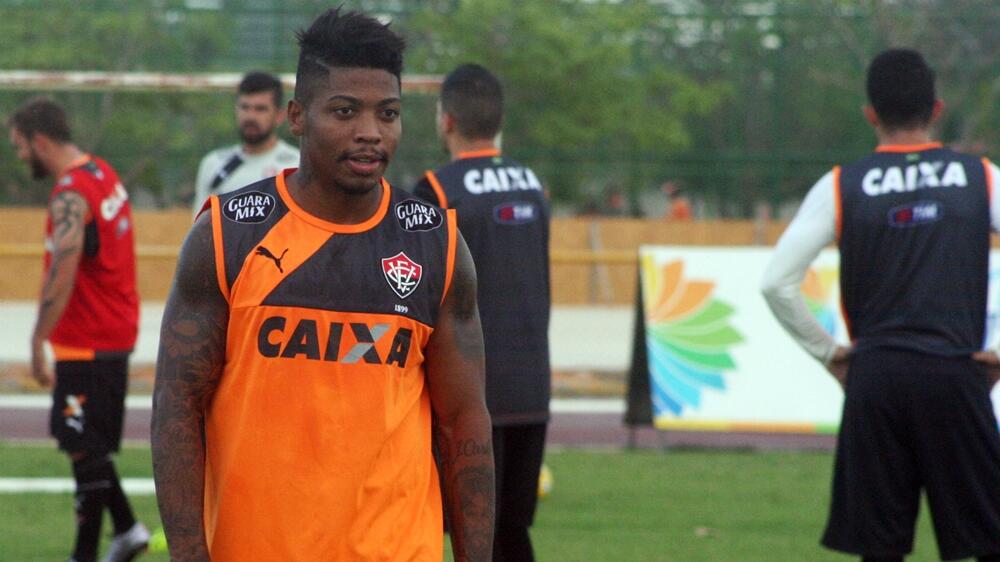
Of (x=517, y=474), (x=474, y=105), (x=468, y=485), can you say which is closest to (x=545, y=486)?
(x=517, y=474)

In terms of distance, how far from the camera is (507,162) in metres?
6.33

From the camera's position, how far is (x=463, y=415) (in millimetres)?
3572

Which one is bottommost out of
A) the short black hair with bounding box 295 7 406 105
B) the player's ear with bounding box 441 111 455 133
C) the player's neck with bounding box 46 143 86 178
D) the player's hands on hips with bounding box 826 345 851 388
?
the player's hands on hips with bounding box 826 345 851 388

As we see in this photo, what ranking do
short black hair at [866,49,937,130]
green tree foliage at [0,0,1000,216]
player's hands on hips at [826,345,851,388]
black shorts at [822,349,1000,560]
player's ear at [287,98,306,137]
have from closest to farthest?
player's ear at [287,98,306,137] < black shorts at [822,349,1000,560] < short black hair at [866,49,937,130] < player's hands on hips at [826,345,851,388] < green tree foliage at [0,0,1000,216]

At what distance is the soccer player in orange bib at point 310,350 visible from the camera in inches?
131

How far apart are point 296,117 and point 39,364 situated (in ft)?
15.2

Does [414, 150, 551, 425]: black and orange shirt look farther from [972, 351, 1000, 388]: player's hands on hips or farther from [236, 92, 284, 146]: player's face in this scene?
[236, 92, 284, 146]: player's face

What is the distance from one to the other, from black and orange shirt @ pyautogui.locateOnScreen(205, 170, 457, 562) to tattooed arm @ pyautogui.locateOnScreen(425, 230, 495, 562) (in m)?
0.13

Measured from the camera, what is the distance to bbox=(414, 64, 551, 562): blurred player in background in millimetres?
6156

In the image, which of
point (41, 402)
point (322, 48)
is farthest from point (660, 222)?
point (322, 48)

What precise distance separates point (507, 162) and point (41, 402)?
9.49 m

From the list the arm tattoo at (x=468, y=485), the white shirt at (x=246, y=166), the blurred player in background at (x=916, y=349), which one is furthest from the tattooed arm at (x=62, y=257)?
the arm tattoo at (x=468, y=485)

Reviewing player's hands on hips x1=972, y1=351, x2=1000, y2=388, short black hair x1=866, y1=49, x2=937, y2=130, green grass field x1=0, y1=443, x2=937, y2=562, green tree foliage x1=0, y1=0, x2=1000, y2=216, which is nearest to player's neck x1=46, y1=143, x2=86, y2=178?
green grass field x1=0, y1=443, x2=937, y2=562

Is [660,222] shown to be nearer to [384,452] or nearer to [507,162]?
[507,162]
